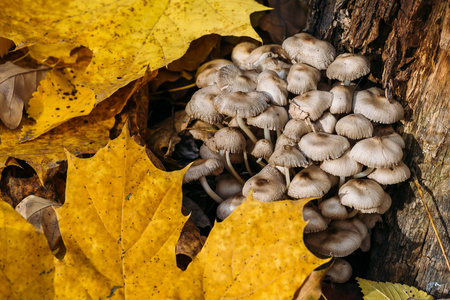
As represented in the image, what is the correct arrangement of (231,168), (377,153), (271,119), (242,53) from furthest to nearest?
(242,53), (231,168), (271,119), (377,153)

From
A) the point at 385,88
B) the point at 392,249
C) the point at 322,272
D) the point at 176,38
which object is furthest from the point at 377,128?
the point at 176,38

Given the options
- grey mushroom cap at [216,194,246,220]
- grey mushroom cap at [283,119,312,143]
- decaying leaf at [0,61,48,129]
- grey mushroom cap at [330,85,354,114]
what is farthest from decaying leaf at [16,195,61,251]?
grey mushroom cap at [330,85,354,114]

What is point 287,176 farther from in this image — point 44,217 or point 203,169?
point 44,217

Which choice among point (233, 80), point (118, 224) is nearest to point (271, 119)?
point (233, 80)

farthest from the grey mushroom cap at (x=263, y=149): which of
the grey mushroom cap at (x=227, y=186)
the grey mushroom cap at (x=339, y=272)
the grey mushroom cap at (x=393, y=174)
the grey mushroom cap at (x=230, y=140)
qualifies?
the grey mushroom cap at (x=339, y=272)

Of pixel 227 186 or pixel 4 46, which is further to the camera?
pixel 4 46

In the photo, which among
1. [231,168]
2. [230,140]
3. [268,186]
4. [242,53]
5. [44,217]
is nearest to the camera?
[44,217]

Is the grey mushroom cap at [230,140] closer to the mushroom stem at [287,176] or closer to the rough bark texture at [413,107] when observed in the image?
the mushroom stem at [287,176]
